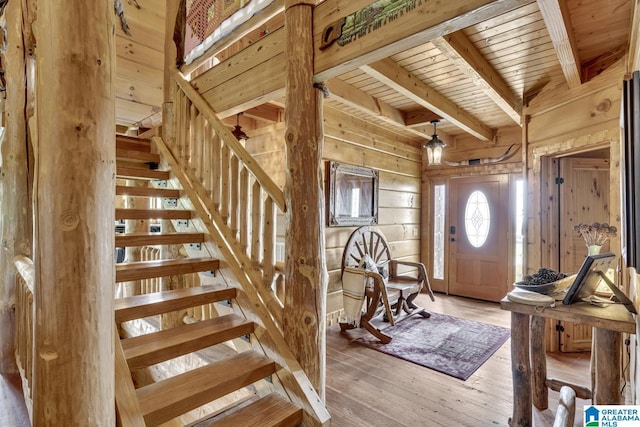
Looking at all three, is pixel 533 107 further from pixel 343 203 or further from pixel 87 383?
pixel 87 383

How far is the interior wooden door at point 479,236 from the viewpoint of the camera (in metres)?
4.90

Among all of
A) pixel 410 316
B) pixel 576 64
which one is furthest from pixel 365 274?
pixel 576 64

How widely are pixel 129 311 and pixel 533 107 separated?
390 cm

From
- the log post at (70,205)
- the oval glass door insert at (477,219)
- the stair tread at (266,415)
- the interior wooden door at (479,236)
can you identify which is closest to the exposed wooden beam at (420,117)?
the interior wooden door at (479,236)

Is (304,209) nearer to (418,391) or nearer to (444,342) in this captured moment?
(418,391)

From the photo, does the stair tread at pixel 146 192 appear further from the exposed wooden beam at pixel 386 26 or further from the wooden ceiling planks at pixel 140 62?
the wooden ceiling planks at pixel 140 62

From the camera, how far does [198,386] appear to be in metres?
1.60

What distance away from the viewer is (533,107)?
3254 mm

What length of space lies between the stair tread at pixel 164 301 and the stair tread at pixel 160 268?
0.12m

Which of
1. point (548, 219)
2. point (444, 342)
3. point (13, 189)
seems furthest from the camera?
point (444, 342)

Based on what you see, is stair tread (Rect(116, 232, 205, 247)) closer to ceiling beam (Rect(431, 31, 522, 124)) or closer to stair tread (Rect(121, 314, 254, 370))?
stair tread (Rect(121, 314, 254, 370))

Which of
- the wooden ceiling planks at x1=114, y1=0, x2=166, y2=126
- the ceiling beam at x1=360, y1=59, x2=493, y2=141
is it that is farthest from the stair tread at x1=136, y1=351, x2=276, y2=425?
the wooden ceiling planks at x1=114, y1=0, x2=166, y2=126

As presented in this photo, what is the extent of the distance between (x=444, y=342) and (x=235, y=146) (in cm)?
286

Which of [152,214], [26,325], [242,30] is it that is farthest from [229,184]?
[26,325]
